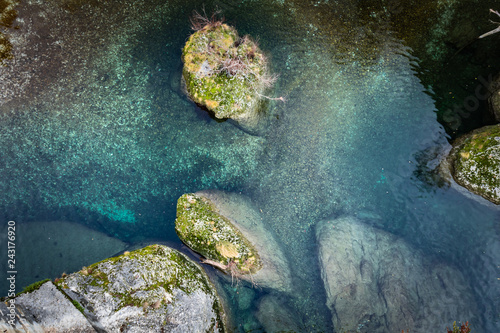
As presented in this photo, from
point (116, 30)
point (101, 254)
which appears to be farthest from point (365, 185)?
point (116, 30)

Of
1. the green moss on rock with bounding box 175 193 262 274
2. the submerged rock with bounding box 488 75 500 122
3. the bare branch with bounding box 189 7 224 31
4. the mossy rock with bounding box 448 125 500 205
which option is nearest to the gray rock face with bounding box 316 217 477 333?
the green moss on rock with bounding box 175 193 262 274

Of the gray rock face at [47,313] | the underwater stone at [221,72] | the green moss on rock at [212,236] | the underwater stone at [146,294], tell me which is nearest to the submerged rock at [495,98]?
the underwater stone at [221,72]

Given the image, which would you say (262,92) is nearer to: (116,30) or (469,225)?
(116,30)

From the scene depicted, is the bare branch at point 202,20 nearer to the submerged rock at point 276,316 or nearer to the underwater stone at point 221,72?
the underwater stone at point 221,72

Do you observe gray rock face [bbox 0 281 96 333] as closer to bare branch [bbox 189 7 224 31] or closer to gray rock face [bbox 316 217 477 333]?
gray rock face [bbox 316 217 477 333]

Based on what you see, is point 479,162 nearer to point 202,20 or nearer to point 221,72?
point 221,72
